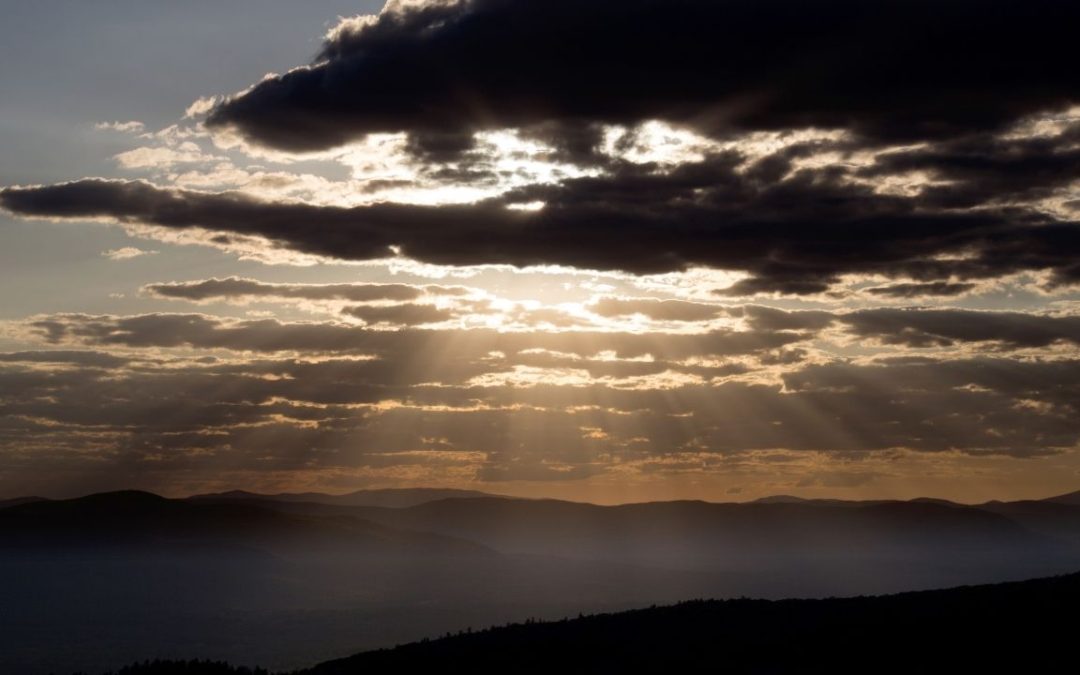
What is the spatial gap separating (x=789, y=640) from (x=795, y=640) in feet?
0.73

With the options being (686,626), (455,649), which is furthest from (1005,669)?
(455,649)

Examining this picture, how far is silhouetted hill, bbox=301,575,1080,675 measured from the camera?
4019cm

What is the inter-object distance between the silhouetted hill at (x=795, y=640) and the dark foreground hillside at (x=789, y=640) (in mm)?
52

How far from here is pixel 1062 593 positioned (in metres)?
45.9

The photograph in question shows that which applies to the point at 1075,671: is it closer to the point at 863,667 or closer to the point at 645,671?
the point at 863,667

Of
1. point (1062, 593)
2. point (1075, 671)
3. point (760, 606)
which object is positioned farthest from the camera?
point (760, 606)

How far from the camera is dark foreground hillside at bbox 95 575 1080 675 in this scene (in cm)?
4025

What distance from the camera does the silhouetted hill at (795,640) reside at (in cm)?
4019

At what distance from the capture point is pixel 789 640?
4419 cm

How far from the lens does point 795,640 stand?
44.2 meters

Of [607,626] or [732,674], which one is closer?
[732,674]

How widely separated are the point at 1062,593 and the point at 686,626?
1469 cm

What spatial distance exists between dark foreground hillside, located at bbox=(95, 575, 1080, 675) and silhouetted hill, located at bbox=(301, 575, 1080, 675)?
52 mm

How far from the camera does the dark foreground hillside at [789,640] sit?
132 ft
